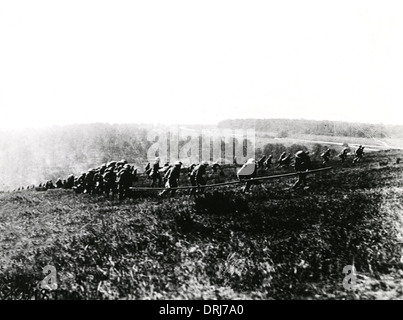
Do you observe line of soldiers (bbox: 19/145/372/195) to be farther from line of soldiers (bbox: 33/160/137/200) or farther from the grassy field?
the grassy field

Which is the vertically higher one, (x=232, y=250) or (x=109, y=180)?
(x=232, y=250)

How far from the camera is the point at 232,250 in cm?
827

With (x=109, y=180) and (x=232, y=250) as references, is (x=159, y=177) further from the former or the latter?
(x=232, y=250)

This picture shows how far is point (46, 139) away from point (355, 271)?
81220 mm

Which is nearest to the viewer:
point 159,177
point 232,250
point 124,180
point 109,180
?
point 232,250

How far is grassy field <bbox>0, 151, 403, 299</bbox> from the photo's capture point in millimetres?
7066

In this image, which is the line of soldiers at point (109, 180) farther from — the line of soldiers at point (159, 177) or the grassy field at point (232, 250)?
the grassy field at point (232, 250)

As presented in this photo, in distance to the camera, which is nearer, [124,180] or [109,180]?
[124,180]

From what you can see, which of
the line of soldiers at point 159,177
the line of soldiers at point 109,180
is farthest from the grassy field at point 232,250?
the line of soldiers at point 109,180

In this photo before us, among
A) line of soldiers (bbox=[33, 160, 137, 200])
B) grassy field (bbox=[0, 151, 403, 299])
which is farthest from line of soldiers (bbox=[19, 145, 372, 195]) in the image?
grassy field (bbox=[0, 151, 403, 299])

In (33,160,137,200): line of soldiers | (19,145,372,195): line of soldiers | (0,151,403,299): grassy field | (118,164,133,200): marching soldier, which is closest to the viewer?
(0,151,403,299): grassy field

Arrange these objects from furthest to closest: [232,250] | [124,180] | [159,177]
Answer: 1. [159,177]
2. [124,180]
3. [232,250]

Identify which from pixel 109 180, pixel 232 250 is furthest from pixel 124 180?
pixel 232 250
